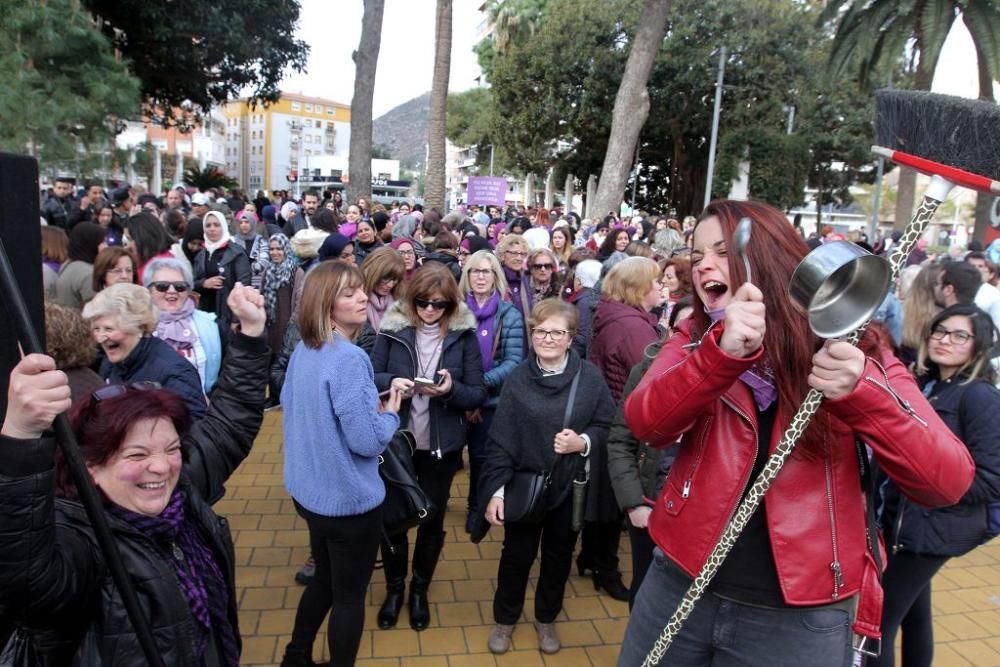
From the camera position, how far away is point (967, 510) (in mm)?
2709

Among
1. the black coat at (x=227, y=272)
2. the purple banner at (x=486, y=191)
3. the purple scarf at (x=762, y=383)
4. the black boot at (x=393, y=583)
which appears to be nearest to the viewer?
the purple scarf at (x=762, y=383)

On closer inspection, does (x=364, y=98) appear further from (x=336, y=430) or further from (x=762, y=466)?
(x=762, y=466)

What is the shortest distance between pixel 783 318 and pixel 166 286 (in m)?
3.56

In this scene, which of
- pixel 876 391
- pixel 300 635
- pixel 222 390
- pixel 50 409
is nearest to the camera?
pixel 50 409

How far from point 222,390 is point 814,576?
1862 mm

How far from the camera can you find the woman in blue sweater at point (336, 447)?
2803 mm

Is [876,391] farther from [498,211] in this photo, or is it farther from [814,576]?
[498,211]

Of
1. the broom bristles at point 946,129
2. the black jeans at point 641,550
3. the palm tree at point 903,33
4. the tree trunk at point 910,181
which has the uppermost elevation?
the palm tree at point 903,33

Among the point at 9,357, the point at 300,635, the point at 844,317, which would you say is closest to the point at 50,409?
the point at 9,357

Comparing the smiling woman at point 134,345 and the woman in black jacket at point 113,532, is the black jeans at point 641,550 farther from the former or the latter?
the smiling woman at point 134,345

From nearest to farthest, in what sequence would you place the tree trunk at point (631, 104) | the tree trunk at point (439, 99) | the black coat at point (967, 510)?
1. the black coat at point (967, 510)
2. the tree trunk at point (631, 104)
3. the tree trunk at point (439, 99)

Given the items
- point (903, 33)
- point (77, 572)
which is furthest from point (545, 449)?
point (903, 33)

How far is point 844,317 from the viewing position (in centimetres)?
132

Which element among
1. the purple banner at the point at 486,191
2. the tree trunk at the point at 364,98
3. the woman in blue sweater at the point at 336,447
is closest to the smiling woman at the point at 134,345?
the woman in blue sweater at the point at 336,447
